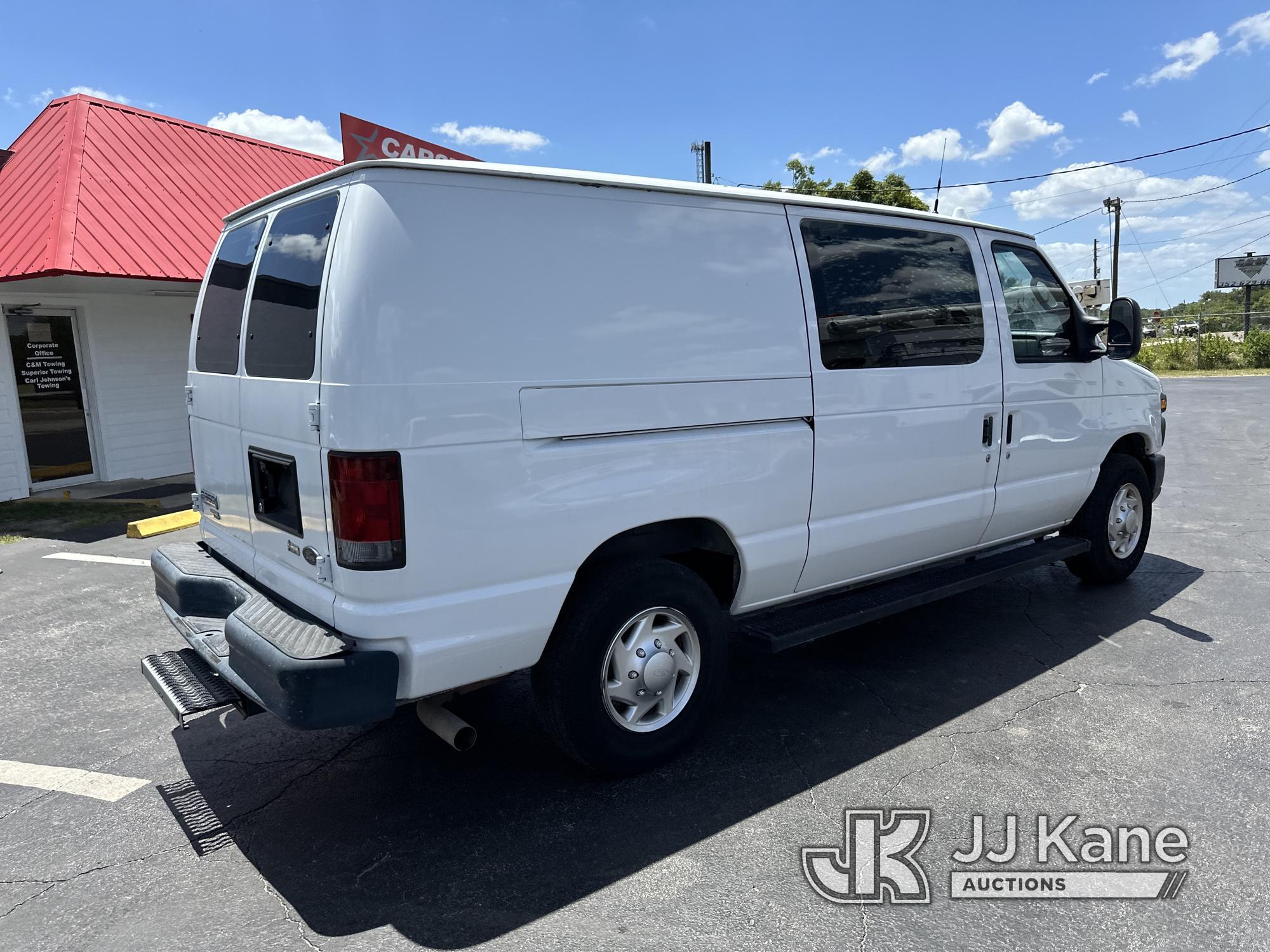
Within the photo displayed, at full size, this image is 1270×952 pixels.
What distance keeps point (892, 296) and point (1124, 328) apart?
2.01 meters

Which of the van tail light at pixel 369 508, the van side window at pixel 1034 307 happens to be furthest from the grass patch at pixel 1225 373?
the van tail light at pixel 369 508

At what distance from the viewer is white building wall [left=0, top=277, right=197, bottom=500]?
34.0 feet

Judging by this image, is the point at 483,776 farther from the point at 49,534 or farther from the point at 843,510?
the point at 49,534

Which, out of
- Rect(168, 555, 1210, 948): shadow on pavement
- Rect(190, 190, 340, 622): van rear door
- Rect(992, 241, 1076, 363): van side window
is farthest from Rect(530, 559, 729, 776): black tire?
Rect(992, 241, 1076, 363): van side window

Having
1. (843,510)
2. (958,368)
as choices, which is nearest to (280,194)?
(843,510)

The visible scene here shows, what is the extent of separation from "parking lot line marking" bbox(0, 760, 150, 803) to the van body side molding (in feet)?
7.76

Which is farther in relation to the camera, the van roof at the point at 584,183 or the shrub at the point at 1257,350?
the shrub at the point at 1257,350

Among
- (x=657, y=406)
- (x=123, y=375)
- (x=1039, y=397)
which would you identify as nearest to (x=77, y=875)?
(x=657, y=406)

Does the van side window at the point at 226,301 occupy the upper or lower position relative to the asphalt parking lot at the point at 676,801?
upper

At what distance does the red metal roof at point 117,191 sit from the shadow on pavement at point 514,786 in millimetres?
7419

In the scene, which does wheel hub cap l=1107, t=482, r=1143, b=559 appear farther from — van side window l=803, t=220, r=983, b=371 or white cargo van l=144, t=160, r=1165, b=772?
van side window l=803, t=220, r=983, b=371

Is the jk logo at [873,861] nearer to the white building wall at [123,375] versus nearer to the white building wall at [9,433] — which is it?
the white building wall at [123,375]

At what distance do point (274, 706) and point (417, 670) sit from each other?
467 millimetres

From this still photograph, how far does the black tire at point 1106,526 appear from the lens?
225 inches
